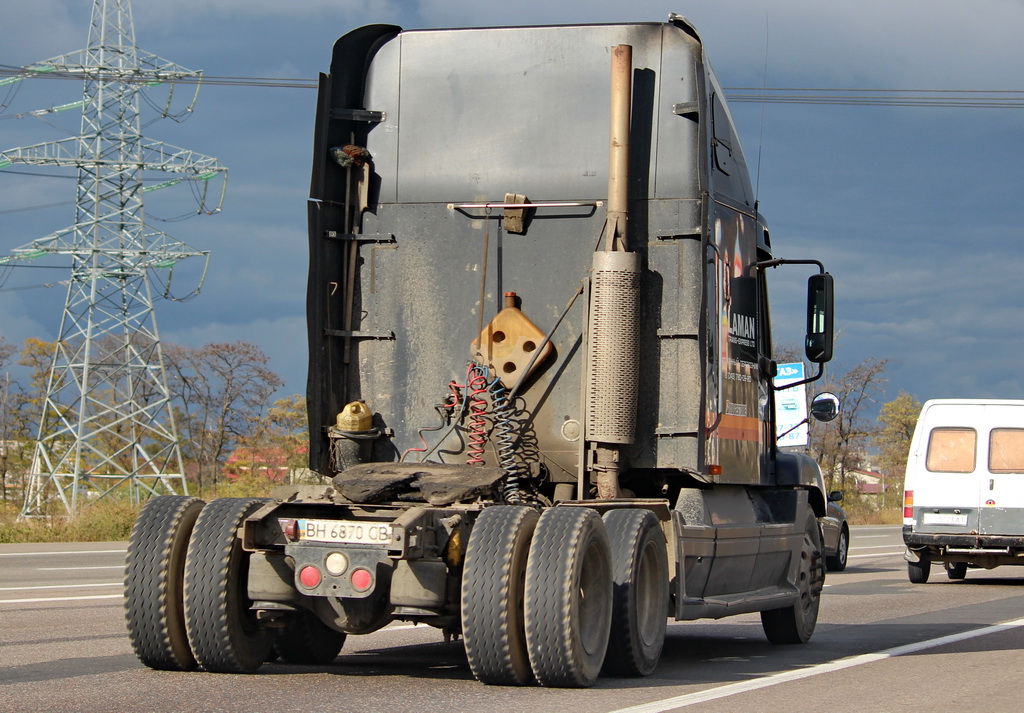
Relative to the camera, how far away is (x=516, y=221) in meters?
9.42

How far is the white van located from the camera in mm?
19297

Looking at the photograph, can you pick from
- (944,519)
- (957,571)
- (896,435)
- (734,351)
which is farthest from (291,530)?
(896,435)

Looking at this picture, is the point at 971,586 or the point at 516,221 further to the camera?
the point at 971,586

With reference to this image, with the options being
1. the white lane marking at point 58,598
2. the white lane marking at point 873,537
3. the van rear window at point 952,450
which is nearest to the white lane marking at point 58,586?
the white lane marking at point 58,598

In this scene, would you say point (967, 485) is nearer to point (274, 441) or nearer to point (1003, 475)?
point (1003, 475)

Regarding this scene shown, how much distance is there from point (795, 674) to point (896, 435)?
66991 millimetres

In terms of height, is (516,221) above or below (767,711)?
above

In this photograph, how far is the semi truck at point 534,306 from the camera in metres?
8.72

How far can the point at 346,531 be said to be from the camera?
771cm

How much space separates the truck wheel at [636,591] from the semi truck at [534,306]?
0.02 metres

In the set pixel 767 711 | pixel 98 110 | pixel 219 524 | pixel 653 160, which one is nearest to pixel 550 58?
pixel 653 160

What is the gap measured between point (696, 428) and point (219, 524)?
9.79ft

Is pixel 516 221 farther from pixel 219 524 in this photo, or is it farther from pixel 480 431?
pixel 219 524

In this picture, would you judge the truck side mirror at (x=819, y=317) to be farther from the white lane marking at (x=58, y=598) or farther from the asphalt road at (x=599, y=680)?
the white lane marking at (x=58, y=598)
